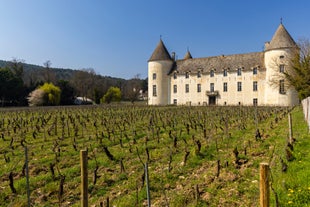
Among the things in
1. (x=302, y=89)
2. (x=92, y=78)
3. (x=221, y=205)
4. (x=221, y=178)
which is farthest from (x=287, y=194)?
(x=92, y=78)

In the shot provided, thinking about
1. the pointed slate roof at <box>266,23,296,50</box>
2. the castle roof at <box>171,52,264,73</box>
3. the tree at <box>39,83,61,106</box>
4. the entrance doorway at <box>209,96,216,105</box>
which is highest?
the pointed slate roof at <box>266,23,296,50</box>

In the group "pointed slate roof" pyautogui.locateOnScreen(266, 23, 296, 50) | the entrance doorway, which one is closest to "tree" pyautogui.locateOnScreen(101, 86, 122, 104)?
the entrance doorway

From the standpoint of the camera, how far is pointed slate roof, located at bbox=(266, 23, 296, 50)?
41969mm

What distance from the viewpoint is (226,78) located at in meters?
49.6

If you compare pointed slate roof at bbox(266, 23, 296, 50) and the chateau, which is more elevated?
pointed slate roof at bbox(266, 23, 296, 50)

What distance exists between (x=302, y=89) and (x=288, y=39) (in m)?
12.7

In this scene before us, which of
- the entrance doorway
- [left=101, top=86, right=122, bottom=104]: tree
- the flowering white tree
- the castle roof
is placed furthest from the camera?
[left=101, top=86, right=122, bottom=104]: tree

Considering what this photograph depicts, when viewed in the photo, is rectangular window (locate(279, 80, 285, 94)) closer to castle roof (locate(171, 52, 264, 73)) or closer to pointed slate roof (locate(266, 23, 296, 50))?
castle roof (locate(171, 52, 264, 73))

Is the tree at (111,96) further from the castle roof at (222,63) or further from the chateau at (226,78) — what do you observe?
the castle roof at (222,63)

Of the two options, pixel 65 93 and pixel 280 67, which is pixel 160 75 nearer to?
pixel 280 67

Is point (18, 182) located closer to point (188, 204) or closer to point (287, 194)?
point (188, 204)

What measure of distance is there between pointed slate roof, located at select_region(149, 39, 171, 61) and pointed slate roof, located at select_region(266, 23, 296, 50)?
64.1 ft

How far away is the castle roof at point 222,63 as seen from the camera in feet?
155

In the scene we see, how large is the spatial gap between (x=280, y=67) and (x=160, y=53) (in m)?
22.9
